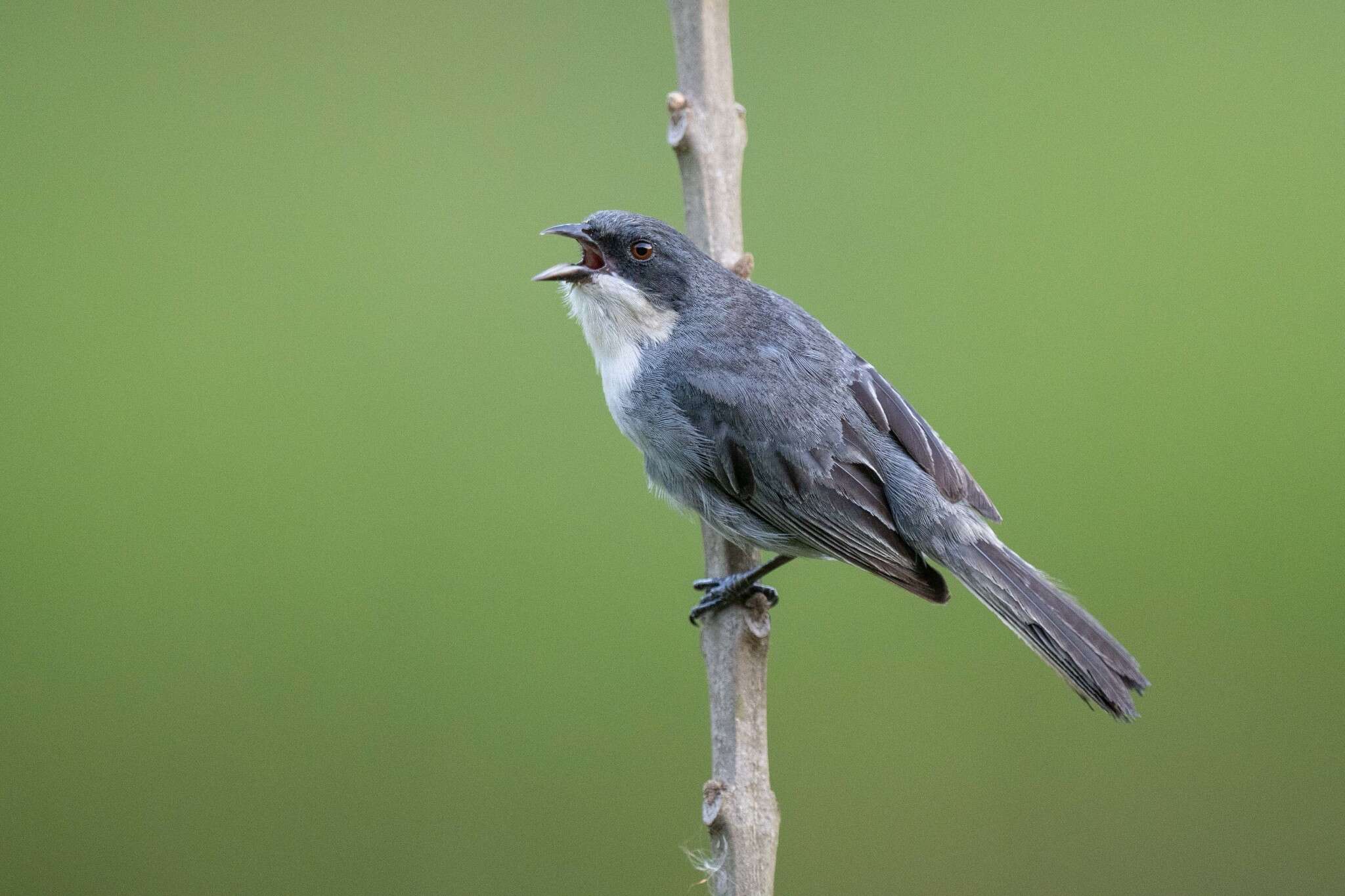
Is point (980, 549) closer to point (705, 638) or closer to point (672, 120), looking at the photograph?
point (705, 638)

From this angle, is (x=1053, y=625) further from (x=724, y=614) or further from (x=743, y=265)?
(x=743, y=265)

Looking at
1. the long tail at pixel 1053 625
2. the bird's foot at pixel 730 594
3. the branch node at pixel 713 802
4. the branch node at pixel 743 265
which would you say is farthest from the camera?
Answer: the branch node at pixel 743 265

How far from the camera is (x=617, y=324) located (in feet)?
8.41

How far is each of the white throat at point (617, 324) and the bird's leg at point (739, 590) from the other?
474 millimetres

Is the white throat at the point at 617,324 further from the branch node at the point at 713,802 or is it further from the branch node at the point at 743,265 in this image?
the branch node at the point at 713,802

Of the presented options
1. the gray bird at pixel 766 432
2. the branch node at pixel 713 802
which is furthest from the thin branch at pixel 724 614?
the gray bird at pixel 766 432

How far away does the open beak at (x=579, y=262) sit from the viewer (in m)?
2.43

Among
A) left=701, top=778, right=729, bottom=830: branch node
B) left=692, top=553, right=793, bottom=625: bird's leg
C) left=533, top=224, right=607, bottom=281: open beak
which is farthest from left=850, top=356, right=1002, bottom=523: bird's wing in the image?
left=701, top=778, right=729, bottom=830: branch node

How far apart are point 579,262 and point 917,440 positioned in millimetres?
879

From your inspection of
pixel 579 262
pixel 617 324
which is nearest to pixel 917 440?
pixel 617 324

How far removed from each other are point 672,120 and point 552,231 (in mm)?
396

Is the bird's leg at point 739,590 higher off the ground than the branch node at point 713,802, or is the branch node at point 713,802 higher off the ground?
the bird's leg at point 739,590

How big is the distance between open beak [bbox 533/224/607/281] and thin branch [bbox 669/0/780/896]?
→ 29 centimetres

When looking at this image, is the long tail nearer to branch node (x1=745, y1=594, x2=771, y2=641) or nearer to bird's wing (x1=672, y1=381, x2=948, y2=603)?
bird's wing (x1=672, y1=381, x2=948, y2=603)
